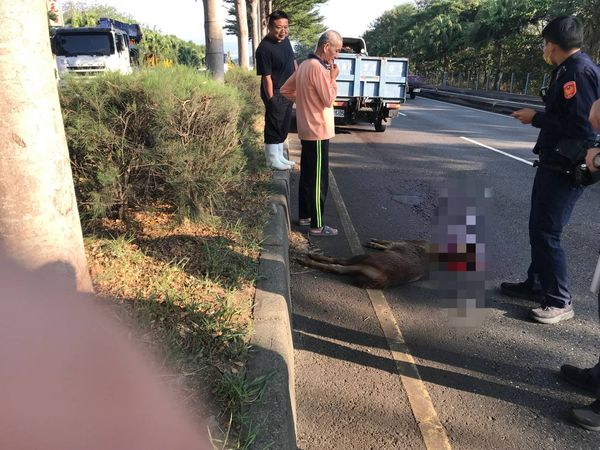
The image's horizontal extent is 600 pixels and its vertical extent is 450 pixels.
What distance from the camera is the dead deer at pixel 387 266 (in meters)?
3.98

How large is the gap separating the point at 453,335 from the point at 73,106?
132 inches

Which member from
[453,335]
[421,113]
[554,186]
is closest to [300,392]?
[453,335]

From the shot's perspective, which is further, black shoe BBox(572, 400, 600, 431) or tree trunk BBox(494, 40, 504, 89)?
tree trunk BBox(494, 40, 504, 89)

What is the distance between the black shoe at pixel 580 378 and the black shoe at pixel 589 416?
18 centimetres

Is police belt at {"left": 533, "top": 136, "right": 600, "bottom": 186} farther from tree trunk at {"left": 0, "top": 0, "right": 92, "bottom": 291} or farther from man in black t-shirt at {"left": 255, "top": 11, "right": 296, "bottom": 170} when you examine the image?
man in black t-shirt at {"left": 255, "top": 11, "right": 296, "bottom": 170}

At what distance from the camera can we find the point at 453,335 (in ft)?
10.9

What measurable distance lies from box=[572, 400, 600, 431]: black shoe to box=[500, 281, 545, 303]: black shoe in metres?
1.27

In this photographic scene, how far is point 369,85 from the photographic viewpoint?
1185cm

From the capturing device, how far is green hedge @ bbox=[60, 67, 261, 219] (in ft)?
12.2

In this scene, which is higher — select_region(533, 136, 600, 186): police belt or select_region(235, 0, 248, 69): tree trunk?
select_region(235, 0, 248, 69): tree trunk

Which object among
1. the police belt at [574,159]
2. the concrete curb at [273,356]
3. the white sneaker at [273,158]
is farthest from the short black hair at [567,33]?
the white sneaker at [273,158]

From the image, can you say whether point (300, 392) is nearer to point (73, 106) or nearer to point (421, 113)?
point (73, 106)

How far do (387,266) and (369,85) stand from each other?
346 inches

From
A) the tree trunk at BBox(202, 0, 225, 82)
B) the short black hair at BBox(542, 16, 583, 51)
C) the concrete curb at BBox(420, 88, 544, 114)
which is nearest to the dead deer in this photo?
the short black hair at BBox(542, 16, 583, 51)
